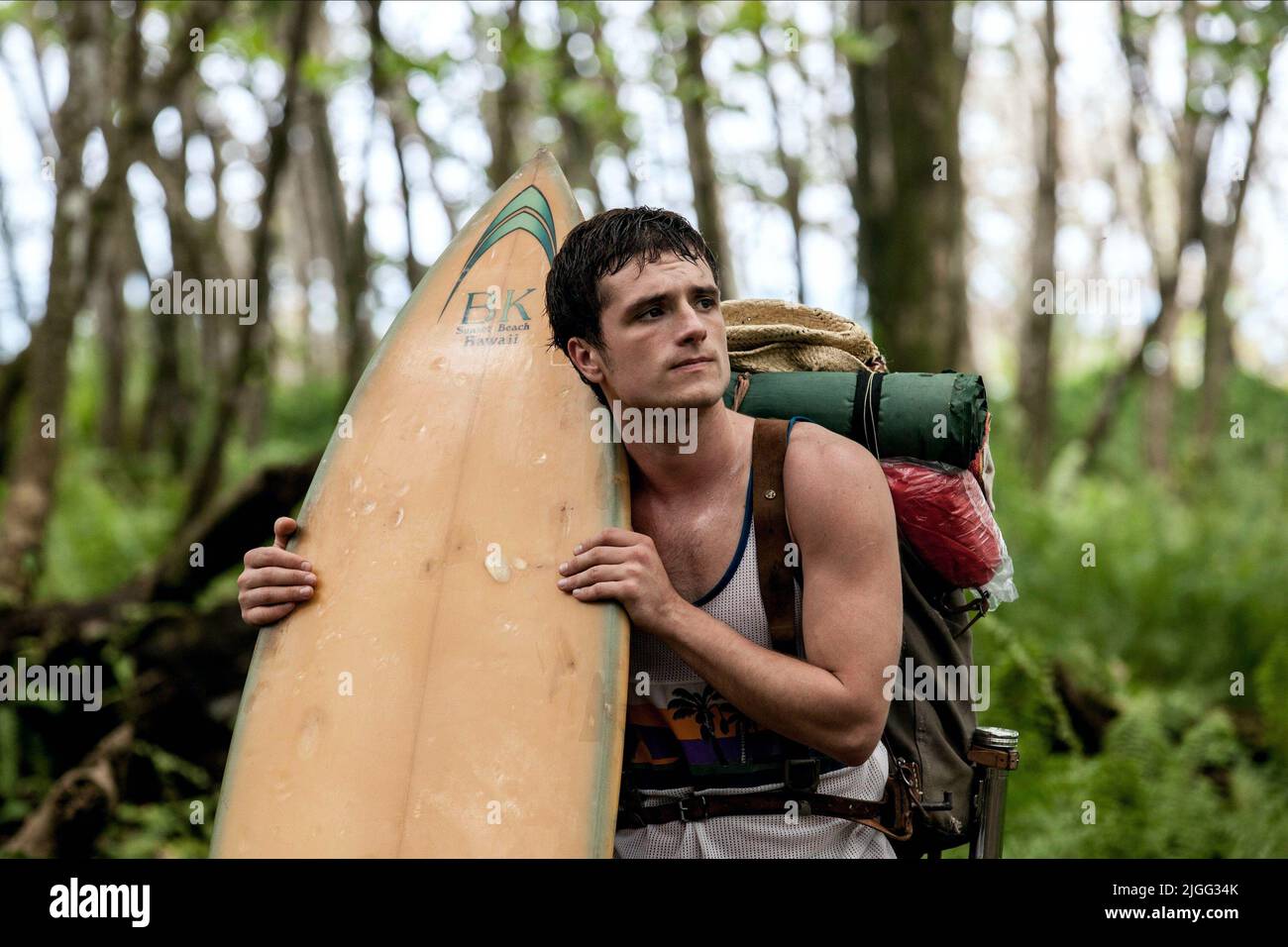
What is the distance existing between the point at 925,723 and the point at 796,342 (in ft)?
2.77

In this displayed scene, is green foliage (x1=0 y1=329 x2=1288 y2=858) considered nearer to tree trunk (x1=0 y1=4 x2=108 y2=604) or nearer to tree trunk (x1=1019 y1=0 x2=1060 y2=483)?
tree trunk (x1=1019 y1=0 x2=1060 y2=483)

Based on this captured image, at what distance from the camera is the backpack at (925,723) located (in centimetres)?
226

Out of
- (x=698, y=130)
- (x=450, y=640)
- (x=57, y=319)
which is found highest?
(x=698, y=130)

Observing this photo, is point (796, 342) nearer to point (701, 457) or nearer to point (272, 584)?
point (701, 457)

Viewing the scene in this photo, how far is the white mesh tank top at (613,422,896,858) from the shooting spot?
7.27 ft

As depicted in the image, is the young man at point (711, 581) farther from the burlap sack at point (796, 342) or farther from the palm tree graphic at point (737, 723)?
the burlap sack at point (796, 342)

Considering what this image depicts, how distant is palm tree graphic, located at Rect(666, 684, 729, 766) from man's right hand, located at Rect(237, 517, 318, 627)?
0.87m

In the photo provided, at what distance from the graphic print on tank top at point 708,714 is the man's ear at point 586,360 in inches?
15.0

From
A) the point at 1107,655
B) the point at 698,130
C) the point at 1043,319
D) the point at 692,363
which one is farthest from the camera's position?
the point at 1043,319

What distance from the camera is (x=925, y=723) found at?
2.38 meters

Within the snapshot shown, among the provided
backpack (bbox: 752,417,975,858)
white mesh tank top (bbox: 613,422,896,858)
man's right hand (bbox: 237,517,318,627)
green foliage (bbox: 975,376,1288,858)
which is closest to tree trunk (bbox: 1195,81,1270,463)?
green foliage (bbox: 975,376,1288,858)

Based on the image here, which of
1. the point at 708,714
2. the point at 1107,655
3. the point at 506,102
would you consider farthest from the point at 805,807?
the point at 506,102
